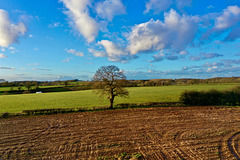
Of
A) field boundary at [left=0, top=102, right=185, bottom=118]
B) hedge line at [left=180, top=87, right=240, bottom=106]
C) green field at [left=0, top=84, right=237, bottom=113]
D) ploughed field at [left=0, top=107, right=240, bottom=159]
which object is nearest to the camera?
ploughed field at [left=0, top=107, right=240, bottom=159]

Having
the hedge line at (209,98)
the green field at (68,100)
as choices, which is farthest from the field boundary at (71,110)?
the green field at (68,100)

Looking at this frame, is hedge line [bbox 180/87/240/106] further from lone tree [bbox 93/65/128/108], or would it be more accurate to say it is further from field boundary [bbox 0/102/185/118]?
lone tree [bbox 93/65/128/108]

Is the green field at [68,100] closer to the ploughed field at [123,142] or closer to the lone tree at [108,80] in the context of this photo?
the lone tree at [108,80]

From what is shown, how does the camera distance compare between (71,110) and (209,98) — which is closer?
(71,110)

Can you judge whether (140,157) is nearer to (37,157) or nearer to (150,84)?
(37,157)

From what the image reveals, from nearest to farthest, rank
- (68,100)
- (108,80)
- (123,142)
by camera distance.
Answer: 1. (123,142)
2. (108,80)
3. (68,100)

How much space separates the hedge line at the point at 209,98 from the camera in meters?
26.8

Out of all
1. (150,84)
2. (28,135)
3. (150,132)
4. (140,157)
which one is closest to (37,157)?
(28,135)

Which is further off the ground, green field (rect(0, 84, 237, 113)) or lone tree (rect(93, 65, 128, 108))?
lone tree (rect(93, 65, 128, 108))

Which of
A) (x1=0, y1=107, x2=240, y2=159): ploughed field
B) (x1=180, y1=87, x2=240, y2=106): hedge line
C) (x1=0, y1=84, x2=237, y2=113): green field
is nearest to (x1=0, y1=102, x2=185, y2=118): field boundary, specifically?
(x1=180, y1=87, x2=240, y2=106): hedge line

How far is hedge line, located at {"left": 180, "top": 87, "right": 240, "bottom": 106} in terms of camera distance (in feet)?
87.9

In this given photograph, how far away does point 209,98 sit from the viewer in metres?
27.5

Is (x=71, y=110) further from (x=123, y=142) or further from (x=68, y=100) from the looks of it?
(x=68, y=100)

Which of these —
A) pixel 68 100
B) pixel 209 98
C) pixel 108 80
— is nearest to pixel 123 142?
pixel 108 80
